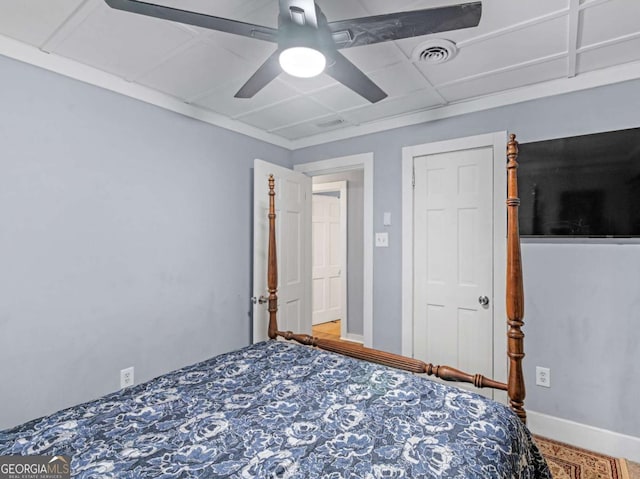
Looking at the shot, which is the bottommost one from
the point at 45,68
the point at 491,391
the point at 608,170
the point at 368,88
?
the point at 491,391

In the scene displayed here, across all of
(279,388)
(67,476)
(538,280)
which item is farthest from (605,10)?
(67,476)

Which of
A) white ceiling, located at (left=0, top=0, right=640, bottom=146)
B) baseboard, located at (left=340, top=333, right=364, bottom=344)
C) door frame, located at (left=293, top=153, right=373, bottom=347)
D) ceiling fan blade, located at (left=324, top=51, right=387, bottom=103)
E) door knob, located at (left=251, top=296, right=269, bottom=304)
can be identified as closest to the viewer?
ceiling fan blade, located at (left=324, top=51, right=387, bottom=103)

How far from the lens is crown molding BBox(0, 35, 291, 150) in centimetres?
190

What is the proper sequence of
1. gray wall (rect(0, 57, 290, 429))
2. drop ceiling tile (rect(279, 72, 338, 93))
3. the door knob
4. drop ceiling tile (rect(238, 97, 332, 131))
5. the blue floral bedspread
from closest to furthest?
the blue floral bedspread → gray wall (rect(0, 57, 290, 429)) → drop ceiling tile (rect(279, 72, 338, 93)) → drop ceiling tile (rect(238, 97, 332, 131)) → the door knob

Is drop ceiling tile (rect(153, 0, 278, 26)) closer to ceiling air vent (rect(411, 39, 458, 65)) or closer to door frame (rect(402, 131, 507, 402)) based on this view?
ceiling air vent (rect(411, 39, 458, 65))

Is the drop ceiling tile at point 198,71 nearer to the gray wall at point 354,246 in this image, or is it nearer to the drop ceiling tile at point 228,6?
the drop ceiling tile at point 228,6

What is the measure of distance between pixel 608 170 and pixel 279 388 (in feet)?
7.48

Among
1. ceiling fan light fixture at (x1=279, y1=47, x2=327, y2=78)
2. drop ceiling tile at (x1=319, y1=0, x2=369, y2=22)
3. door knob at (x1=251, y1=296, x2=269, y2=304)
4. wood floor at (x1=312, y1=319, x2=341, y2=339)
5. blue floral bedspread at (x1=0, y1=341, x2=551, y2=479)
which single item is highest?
drop ceiling tile at (x1=319, y1=0, x2=369, y2=22)

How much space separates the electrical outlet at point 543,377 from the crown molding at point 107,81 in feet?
9.67

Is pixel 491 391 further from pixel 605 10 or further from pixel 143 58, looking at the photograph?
pixel 143 58

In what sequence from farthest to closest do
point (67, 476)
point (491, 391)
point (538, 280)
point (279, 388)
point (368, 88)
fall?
1. point (491, 391)
2. point (538, 280)
3. point (368, 88)
4. point (279, 388)
5. point (67, 476)

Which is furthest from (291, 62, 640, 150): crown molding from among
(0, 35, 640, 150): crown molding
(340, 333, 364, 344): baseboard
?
(340, 333, 364, 344): baseboard

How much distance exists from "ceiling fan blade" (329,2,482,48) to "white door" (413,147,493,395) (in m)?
1.59

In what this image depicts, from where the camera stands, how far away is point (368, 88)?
1.79m
